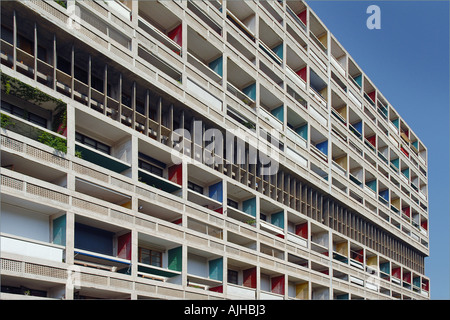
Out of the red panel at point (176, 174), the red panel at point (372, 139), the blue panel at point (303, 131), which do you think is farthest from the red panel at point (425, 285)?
the red panel at point (176, 174)

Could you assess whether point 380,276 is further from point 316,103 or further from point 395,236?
point 316,103

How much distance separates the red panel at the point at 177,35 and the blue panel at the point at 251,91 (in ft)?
24.6

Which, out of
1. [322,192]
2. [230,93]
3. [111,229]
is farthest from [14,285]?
[322,192]

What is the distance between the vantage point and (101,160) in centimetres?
2547

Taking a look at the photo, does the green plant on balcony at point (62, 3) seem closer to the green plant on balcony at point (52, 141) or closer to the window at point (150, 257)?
the green plant on balcony at point (52, 141)

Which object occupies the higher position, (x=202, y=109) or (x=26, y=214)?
(x=202, y=109)

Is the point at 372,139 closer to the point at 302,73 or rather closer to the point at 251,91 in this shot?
the point at 302,73

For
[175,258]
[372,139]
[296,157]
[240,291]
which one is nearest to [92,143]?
[175,258]

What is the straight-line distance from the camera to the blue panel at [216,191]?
32.2 meters

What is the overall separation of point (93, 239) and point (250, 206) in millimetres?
12607

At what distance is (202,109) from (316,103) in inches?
620

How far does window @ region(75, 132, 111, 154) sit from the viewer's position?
26016 mm

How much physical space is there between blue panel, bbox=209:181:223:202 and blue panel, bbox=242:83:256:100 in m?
7.44

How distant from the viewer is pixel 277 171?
38.1 meters
